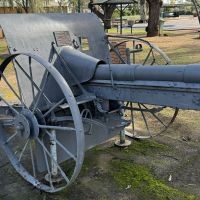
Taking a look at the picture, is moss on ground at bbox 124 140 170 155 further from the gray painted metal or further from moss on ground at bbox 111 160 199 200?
the gray painted metal

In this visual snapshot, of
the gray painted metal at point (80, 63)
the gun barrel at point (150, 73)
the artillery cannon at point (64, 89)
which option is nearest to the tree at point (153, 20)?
the artillery cannon at point (64, 89)

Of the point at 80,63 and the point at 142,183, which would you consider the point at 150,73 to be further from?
the point at 142,183

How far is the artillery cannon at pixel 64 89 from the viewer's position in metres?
3.10

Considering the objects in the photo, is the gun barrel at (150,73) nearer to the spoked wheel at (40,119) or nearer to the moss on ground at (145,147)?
the spoked wheel at (40,119)

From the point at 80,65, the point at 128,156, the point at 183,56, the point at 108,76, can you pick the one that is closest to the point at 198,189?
the point at 128,156

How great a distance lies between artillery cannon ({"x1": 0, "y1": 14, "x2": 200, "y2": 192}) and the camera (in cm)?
310

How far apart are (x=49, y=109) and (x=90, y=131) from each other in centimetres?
57

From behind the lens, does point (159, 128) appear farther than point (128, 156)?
Yes

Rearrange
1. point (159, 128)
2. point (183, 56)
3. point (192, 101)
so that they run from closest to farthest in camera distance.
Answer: point (192, 101), point (159, 128), point (183, 56)

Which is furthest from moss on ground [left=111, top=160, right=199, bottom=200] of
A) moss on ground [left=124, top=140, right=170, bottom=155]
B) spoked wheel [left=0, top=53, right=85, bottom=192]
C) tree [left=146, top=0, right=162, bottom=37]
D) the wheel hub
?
tree [left=146, top=0, right=162, bottom=37]

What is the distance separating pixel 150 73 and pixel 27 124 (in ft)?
4.12

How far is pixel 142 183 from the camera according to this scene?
13.0 ft

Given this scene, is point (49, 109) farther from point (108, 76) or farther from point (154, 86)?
point (154, 86)

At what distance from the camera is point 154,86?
313 cm
